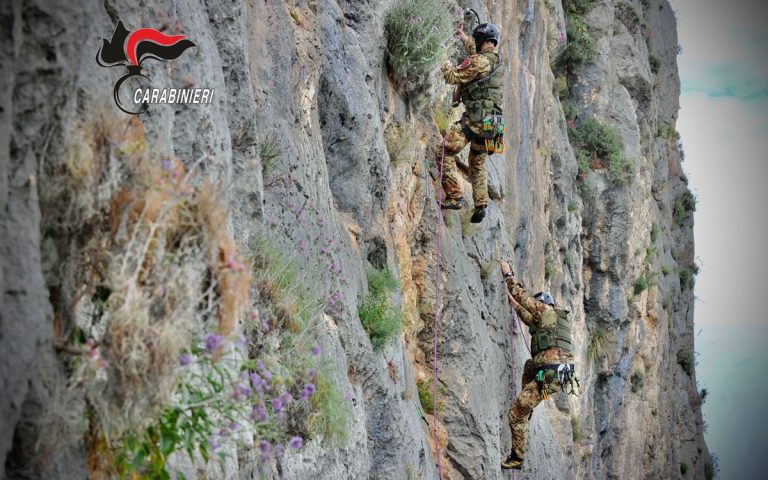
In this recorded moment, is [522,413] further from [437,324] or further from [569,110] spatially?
[569,110]

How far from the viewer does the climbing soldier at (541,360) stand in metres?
10.6

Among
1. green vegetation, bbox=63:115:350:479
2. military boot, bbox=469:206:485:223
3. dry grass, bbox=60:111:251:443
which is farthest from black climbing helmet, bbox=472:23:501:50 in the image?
dry grass, bbox=60:111:251:443

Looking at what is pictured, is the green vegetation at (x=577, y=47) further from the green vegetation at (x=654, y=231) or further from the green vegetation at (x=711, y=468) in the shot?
the green vegetation at (x=711, y=468)

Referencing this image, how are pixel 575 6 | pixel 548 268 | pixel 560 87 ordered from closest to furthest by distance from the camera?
pixel 548 268
pixel 560 87
pixel 575 6

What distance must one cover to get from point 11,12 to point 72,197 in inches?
28.1

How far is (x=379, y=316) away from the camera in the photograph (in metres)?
7.29

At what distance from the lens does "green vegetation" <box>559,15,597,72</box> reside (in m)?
21.6

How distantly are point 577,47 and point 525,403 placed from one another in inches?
528

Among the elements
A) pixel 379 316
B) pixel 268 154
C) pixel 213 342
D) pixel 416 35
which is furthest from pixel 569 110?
pixel 213 342

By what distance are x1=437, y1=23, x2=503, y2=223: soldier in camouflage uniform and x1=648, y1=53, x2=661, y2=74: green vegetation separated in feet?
60.9

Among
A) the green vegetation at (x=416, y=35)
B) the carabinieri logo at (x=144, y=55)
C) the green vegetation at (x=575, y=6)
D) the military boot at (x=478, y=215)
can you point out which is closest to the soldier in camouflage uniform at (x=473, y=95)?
the green vegetation at (x=416, y=35)

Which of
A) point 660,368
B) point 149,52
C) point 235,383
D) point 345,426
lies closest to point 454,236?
point 345,426

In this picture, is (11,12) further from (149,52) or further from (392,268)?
(392,268)

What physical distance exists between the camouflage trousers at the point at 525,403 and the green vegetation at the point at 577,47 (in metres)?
12.9
